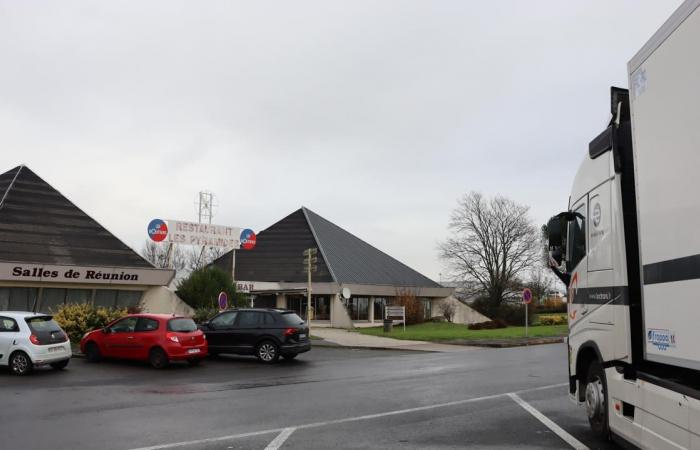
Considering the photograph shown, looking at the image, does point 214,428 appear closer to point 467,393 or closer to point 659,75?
point 467,393

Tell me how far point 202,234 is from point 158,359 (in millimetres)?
21305

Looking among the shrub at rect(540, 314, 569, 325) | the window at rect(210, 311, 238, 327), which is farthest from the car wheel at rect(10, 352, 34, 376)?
the shrub at rect(540, 314, 569, 325)

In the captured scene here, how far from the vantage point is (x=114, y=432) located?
300 inches

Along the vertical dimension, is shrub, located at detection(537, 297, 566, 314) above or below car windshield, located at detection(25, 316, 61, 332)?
below

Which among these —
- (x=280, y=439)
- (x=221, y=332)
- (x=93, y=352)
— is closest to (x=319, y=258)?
(x=221, y=332)

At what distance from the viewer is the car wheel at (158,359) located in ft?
52.2

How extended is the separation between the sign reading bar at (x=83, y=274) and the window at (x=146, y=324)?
47.3ft

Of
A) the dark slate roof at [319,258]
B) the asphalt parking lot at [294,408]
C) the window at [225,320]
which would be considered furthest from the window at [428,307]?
the asphalt parking lot at [294,408]

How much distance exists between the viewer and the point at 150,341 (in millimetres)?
16094

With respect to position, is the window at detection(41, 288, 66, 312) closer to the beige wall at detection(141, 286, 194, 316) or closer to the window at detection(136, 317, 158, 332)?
the beige wall at detection(141, 286, 194, 316)

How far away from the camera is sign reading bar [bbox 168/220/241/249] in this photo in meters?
35.7

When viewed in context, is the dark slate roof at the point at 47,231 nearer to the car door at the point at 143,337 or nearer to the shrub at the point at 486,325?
the car door at the point at 143,337

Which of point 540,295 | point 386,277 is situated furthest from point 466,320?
point 540,295

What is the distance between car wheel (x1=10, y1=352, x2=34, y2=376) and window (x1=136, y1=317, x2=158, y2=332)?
3175 millimetres
